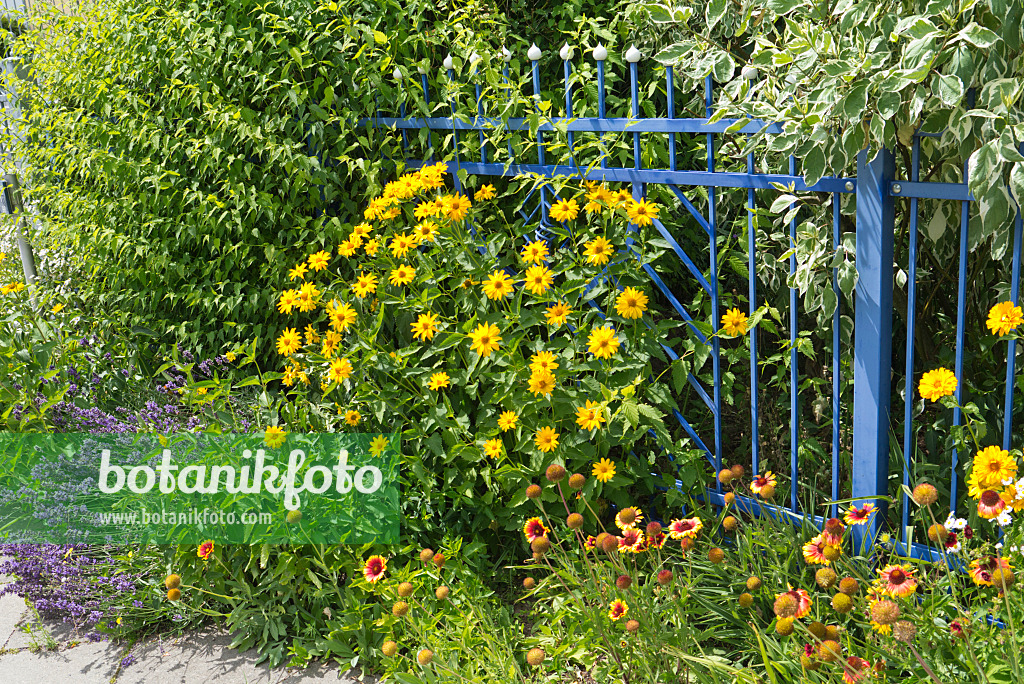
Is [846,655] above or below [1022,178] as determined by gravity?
below

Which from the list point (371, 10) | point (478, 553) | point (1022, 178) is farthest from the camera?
point (371, 10)

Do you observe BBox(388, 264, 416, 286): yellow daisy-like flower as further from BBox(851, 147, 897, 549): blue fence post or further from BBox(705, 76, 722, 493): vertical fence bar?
BBox(851, 147, 897, 549): blue fence post

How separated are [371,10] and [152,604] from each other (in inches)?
90.7

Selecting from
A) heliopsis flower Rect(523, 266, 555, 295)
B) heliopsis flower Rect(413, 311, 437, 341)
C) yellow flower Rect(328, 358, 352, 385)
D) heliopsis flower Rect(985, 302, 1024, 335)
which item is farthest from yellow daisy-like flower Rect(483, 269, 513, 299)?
heliopsis flower Rect(985, 302, 1024, 335)

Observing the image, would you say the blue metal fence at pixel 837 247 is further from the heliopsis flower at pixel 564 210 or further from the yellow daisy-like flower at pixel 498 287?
the yellow daisy-like flower at pixel 498 287

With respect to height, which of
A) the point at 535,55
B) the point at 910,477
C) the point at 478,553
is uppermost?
the point at 535,55

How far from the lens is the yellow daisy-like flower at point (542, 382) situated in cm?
251

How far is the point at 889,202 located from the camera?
225 centimetres

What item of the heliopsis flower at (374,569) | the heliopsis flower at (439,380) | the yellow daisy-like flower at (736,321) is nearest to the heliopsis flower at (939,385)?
the yellow daisy-like flower at (736,321)

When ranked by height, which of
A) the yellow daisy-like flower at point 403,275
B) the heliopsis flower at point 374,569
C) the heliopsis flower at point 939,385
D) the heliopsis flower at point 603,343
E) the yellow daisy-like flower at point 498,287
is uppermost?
the yellow daisy-like flower at point 403,275

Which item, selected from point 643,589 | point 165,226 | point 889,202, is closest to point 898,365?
point 889,202

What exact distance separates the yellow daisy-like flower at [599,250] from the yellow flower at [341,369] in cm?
82

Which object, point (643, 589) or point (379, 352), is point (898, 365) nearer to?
point (643, 589)

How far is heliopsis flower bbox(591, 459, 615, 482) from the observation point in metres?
2.54
